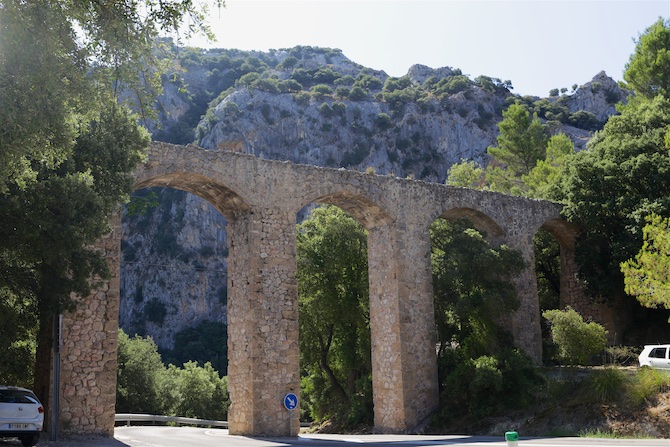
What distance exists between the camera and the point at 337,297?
80.7 feet

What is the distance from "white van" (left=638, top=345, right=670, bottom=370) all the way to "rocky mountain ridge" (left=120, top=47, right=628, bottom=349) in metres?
49.5

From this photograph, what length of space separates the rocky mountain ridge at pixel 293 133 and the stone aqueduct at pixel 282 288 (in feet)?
154

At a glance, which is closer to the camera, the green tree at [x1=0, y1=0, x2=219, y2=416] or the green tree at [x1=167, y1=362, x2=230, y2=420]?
the green tree at [x1=0, y1=0, x2=219, y2=416]

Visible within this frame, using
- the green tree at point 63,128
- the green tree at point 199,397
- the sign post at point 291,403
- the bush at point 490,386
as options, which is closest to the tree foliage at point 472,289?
the bush at point 490,386

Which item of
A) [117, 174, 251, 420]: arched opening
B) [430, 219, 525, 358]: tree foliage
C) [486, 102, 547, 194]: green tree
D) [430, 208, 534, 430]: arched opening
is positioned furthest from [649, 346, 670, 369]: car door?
[117, 174, 251, 420]: arched opening

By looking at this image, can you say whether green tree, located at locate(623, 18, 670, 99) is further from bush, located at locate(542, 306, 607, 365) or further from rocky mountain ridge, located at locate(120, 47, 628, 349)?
rocky mountain ridge, located at locate(120, 47, 628, 349)

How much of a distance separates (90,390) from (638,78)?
1116 inches

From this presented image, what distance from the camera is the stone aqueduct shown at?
14.1m

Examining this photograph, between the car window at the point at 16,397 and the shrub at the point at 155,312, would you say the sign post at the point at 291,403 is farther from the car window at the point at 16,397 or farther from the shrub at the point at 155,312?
the shrub at the point at 155,312

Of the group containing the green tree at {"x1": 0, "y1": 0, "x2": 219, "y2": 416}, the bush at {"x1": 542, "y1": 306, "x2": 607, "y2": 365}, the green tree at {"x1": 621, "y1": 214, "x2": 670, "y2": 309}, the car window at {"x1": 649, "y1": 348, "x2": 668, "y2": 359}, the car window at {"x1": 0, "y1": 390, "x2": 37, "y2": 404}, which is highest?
the green tree at {"x1": 0, "y1": 0, "x2": 219, "y2": 416}

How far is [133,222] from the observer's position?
235 feet

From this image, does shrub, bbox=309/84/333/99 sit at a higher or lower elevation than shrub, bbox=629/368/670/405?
higher

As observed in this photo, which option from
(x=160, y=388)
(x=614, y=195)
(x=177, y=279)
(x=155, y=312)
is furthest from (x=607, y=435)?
(x=177, y=279)

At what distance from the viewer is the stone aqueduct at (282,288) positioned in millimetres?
14148
